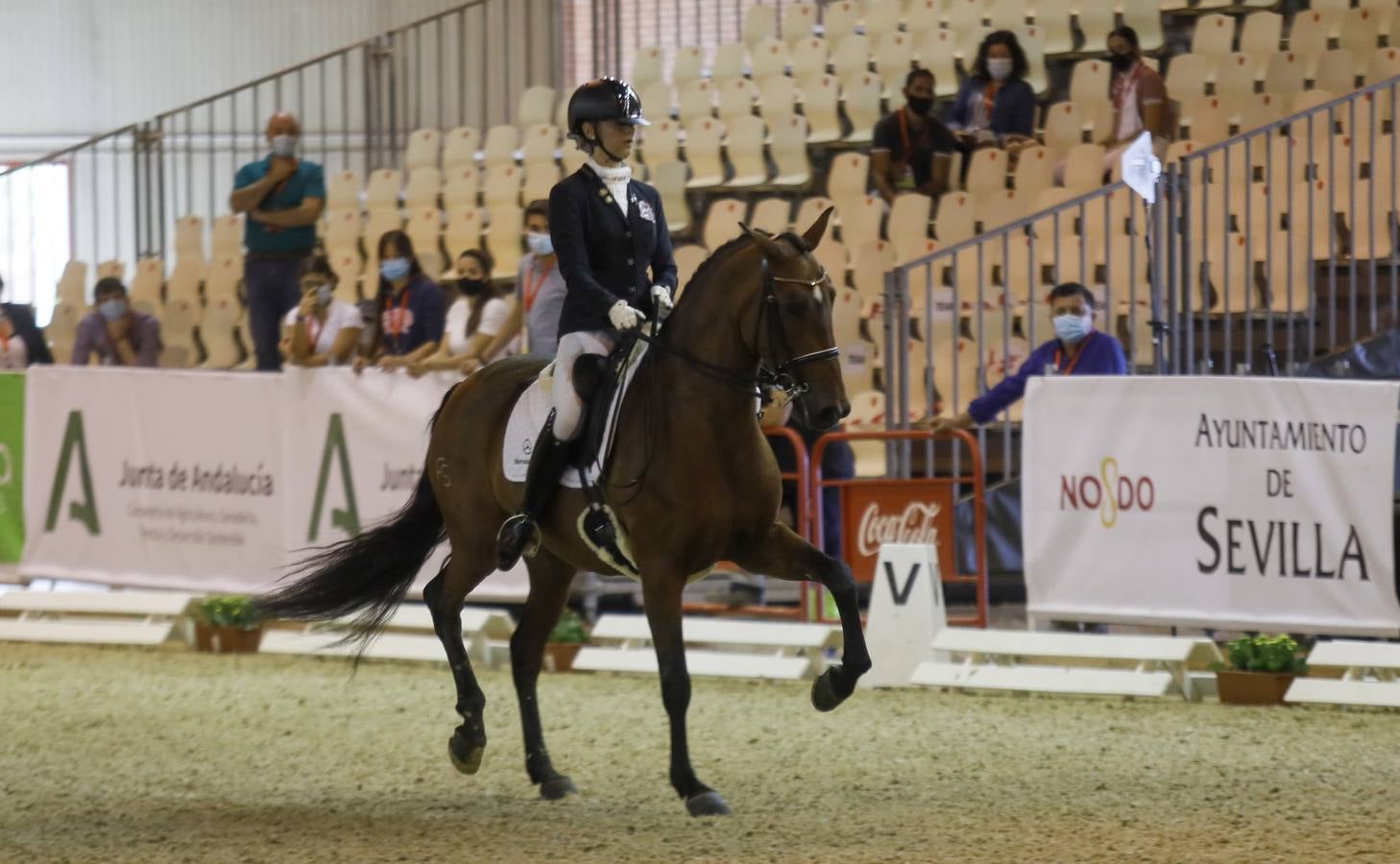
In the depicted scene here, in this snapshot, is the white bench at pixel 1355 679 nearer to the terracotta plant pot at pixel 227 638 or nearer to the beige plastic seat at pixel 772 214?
the terracotta plant pot at pixel 227 638

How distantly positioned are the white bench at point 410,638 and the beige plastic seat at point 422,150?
26.2ft

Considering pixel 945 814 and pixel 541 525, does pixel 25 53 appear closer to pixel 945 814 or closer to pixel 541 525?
pixel 541 525

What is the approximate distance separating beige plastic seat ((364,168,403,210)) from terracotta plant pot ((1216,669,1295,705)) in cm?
1124

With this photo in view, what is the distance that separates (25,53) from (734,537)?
18.7m

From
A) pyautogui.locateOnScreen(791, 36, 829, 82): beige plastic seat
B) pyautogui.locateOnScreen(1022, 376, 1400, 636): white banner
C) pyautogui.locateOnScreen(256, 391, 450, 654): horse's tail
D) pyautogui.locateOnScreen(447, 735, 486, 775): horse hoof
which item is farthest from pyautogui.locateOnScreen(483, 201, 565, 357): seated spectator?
pyautogui.locateOnScreen(791, 36, 829, 82): beige plastic seat

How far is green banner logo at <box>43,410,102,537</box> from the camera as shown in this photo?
1242 cm

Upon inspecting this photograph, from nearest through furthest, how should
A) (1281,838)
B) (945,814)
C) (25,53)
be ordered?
1. (1281,838)
2. (945,814)
3. (25,53)

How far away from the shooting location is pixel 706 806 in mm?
6367

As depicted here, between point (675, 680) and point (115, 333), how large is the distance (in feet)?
31.3

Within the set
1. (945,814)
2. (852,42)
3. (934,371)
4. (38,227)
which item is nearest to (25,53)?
(38,227)

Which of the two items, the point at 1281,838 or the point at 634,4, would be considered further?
the point at 634,4

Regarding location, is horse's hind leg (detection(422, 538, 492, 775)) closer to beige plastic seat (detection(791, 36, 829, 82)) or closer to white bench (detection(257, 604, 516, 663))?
white bench (detection(257, 604, 516, 663))

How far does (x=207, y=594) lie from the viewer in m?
11.9

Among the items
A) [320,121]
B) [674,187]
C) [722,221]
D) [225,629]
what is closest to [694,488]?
[225,629]
